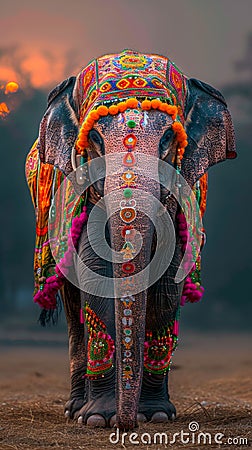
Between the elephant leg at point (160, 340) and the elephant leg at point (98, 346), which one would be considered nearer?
the elephant leg at point (98, 346)

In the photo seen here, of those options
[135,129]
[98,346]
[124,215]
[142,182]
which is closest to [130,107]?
[135,129]

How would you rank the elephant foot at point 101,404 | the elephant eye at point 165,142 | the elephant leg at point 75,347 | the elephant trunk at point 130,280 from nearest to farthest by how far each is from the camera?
the elephant trunk at point 130,280
the elephant eye at point 165,142
the elephant foot at point 101,404
the elephant leg at point 75,347

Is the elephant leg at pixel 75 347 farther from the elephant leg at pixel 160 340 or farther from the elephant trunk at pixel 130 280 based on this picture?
the elephant trunk at pixel 130 280

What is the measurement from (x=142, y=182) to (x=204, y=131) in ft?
3.28

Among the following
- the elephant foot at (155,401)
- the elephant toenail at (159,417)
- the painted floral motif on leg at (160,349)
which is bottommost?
the elephant toenail at (159,417)

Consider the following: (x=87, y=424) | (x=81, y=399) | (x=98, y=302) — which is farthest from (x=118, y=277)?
(x=81, y=399)

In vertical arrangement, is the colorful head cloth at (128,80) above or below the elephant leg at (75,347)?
above

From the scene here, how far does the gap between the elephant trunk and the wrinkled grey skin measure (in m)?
0.01

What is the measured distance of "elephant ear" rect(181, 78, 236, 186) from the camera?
6172mm

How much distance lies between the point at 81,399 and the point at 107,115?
77.4 inches

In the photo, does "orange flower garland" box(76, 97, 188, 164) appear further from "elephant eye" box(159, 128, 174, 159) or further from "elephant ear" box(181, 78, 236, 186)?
"elephant ear" box(181, 78, 236, 186)

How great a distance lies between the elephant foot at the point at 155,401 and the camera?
20.4 feet

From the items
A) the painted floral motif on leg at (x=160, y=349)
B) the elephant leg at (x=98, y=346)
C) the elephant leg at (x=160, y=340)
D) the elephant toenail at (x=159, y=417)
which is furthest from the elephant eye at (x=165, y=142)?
the elephant toenail at (x=159, y=417)

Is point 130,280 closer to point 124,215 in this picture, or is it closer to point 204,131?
point 124,215
